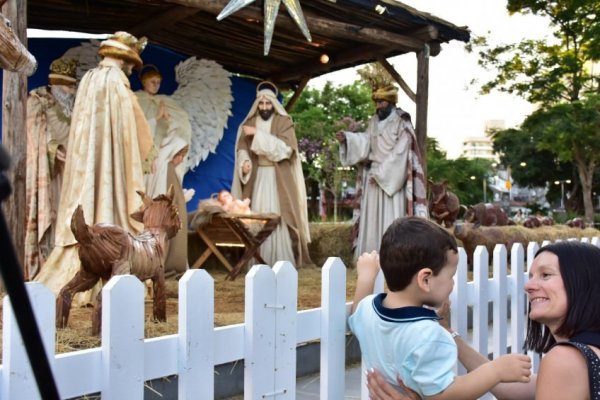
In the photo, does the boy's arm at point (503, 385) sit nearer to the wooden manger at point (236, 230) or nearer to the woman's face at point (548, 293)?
the woman's face at point (548, 293)

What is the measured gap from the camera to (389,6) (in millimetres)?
6746

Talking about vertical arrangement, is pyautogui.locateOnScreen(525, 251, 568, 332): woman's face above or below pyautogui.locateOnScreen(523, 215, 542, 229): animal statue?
above

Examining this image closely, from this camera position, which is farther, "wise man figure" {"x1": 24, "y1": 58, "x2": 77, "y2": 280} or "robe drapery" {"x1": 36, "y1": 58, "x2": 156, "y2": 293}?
"wise man figure" {"x1": 24, "y1": 58, "x2": 77, "y2": 280}

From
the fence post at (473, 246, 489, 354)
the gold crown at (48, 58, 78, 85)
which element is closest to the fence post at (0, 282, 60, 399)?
the fence post at (473, 246, 489, 354)

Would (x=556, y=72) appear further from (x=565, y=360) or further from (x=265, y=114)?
(x=565, y=360)

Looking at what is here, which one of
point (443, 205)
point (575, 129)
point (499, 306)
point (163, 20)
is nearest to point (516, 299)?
point (499, 306)

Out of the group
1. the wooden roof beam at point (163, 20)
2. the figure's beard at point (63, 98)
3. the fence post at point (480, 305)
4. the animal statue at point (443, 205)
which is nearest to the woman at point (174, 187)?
the figure's beard at point (63, 98)

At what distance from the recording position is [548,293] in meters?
1.63

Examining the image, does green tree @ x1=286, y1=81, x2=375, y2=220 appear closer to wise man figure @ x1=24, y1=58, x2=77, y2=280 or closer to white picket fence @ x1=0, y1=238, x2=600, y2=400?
wise man figure @ x1=24, y1=58, x2=77, y2=280

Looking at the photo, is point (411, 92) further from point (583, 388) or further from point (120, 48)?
point (583, 388)

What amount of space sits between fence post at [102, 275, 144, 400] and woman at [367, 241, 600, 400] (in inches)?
25.1

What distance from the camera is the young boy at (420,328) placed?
5.17 feet

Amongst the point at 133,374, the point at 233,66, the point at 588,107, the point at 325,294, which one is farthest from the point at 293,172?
the point at 588,107

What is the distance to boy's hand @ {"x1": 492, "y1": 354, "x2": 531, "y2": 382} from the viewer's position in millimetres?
1609
